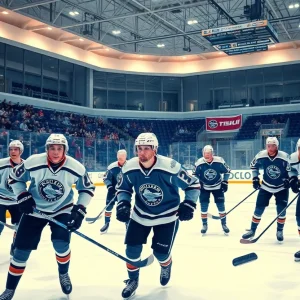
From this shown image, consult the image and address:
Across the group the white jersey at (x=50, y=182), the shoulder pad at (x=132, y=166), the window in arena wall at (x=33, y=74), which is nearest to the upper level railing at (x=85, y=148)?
the window in arena wall at (x=33, y=74)

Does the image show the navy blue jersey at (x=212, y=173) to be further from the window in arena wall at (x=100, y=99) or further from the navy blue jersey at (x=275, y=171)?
the window in arena wall at (x=100, y=99)

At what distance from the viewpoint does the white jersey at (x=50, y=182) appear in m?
2.77

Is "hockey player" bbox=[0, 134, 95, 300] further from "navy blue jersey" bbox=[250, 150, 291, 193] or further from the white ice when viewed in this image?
"navy blue jersey" bbox=[250, 150, 291, 193]

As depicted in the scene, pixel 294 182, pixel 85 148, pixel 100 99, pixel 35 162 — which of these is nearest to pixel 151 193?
pixel 35 162

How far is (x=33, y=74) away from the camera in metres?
16.8

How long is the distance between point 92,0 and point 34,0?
1925 mm

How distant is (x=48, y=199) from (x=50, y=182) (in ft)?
0.43

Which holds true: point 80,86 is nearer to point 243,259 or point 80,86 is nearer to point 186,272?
point 186,272

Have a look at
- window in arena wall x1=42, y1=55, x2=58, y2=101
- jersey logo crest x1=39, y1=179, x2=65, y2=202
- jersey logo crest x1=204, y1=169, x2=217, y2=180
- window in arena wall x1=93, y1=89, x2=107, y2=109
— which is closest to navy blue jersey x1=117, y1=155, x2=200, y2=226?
jersey logo crest x1=39, y1=179, x2=65, y2=202

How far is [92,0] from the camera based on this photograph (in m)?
13.9

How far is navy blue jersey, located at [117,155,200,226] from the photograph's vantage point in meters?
2.87

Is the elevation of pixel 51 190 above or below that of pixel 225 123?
below

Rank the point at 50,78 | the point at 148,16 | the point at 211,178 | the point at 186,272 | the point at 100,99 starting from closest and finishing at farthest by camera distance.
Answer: the point at 186,272, the point at 211,178, the point at 148,16, the point at 50,78, the point at 100,99

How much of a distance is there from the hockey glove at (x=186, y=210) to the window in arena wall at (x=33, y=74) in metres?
14.3
